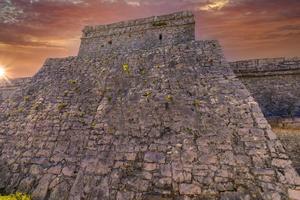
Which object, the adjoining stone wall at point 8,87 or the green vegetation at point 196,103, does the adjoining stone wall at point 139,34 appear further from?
the green vegetation at point 196,103

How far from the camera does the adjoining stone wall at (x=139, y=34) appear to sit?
52.1 ft

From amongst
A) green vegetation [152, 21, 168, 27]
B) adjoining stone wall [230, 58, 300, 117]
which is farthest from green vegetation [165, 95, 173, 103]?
green vegetation [152, 21, 168, 27]

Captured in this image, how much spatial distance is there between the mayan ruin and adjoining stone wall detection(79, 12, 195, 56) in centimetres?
645

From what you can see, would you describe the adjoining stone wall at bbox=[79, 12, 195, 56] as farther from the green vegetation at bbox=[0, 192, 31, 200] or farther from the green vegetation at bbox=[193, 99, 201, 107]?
the green vegetation at bbox=[0, 192, 31, 200]

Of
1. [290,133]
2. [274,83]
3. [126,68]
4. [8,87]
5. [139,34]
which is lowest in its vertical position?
[290,133]

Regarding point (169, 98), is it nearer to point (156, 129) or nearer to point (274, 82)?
point (156, 129)

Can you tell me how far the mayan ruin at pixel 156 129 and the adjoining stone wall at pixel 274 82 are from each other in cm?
5

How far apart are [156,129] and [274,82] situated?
25.0 feet

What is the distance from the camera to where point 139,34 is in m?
17.1

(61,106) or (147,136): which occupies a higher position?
(61,106)

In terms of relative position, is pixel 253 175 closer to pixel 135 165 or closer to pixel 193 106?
pixel 193 106

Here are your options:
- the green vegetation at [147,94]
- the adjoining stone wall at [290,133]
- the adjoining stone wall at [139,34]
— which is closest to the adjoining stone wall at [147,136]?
the green vegetation at [147,94]

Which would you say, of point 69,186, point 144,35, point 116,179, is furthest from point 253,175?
point 144,35

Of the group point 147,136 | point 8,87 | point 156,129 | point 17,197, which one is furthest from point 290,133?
point 8,87
